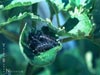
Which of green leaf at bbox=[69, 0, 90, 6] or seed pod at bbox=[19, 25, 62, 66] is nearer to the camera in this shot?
seed pod at bbox=[19, 25, 62, 66]

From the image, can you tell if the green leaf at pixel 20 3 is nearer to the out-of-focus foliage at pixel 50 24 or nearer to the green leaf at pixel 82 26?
the out-of-focus foliage at pixel 50 24

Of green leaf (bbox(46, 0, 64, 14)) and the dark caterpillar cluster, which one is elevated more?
green leaf (bbox(46, 0, 64, 14))

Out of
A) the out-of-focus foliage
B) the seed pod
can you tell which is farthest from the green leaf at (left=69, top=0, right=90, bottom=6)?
the seed pod

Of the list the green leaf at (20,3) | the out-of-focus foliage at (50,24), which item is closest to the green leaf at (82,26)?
the out-of-focus foliage at (50,24)

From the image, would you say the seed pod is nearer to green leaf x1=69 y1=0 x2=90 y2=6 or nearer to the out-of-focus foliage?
the out-of-focus foliage

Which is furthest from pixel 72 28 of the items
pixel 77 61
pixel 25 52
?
pixel 77 61

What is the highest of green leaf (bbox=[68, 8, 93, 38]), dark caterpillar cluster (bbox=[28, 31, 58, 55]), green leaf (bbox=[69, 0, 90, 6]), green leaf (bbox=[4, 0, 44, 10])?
green leaf (bbox=[4, 0, 44, 10])

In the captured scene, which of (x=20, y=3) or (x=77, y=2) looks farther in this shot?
(x=77, y=2)

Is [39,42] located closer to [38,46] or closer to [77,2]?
[38,46]

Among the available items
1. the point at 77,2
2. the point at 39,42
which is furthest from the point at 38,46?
the point at 77,2
